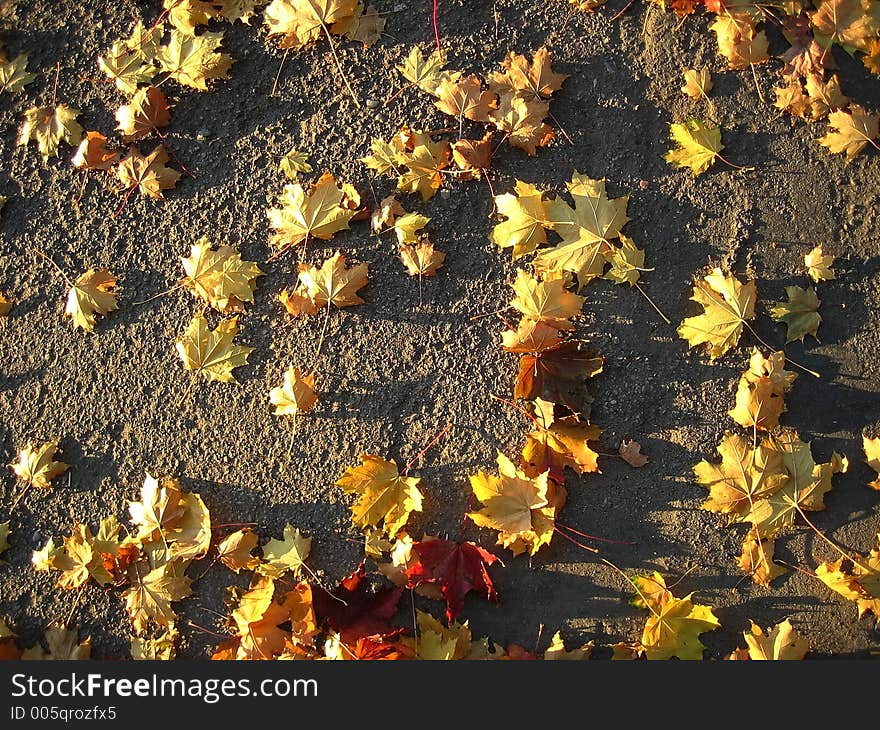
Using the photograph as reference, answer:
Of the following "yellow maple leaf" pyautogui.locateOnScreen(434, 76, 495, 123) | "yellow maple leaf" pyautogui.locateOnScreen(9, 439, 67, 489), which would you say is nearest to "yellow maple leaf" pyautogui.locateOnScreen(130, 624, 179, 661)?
"yellow maple leaf" pyautogui.locateOnScreen(9, 439, 67, 489)

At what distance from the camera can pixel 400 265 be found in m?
2.41

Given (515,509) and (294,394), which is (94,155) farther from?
(515,509)

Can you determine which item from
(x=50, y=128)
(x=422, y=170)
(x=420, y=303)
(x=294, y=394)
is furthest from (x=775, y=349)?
(x=50, y=128)

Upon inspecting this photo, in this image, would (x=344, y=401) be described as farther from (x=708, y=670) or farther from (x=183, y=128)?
(x=708, y=670)

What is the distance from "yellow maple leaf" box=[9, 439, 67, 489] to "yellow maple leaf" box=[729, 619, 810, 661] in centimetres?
241

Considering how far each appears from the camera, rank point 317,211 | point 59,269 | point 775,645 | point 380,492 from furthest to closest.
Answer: point 59,269 → point 317,211 → point 380,492 → point 775,645

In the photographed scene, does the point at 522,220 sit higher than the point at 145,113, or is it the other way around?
the point at 145,113

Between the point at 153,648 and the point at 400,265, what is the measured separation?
1.58 meters

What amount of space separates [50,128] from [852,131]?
292cm

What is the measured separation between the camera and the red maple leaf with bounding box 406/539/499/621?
7.32ft

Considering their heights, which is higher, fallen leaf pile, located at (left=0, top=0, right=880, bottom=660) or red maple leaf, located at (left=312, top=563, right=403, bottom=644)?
fallen leaf pile, located at (left=0, top=0, right=880, bottom=660)

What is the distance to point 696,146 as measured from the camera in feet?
7.75

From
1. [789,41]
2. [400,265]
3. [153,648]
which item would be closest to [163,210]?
[400,265]

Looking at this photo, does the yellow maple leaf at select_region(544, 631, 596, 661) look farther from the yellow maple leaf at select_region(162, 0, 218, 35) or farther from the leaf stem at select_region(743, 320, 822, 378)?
the yellow maple leaf at select_region(162, 0, 218, 35)
